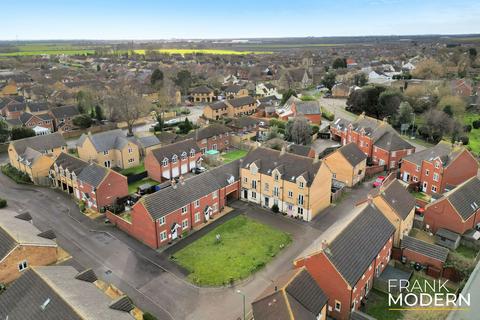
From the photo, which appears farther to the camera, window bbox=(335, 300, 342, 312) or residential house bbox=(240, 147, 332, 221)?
residential house bbox=(240, 147, 332, 221)

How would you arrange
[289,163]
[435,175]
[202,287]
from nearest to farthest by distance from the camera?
[202,287], [289,163], [435,175]

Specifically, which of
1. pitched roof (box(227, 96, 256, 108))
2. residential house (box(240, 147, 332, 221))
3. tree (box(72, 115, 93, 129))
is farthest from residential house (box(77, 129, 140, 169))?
pitched roof (box(227, 96, 256, 108))

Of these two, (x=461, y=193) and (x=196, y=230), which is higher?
(x=461, y=193)

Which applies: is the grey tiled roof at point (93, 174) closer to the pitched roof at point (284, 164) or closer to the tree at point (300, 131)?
the pitched roof at point (284, 164)

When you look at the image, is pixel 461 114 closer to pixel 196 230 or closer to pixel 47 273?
pixel 196 230

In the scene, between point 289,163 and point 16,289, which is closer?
point 16,289

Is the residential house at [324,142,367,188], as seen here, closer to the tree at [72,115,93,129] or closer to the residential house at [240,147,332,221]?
the residential house at [240,147,332,221]

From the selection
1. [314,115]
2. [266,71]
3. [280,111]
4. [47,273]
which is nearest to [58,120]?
[280,111]
